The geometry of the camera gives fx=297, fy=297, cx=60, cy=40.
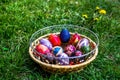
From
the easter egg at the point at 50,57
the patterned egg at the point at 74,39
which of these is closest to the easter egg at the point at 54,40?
the patterned egg at the point at 74,39

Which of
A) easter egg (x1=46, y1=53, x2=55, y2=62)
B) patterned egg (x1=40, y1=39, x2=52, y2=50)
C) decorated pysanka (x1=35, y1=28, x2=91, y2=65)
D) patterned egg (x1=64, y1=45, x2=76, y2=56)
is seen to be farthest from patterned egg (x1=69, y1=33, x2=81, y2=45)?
easter egg (x1=46, y1=53, x2=55, y2=62)

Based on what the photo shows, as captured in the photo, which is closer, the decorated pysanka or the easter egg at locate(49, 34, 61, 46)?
the decorated pysanka

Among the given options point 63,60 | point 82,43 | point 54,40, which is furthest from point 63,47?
point 63,60

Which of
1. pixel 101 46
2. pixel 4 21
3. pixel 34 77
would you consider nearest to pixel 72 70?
pixel 34 77

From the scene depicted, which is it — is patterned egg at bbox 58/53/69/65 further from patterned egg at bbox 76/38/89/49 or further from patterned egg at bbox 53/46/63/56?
patterned egg at bbox 76/38/89/49

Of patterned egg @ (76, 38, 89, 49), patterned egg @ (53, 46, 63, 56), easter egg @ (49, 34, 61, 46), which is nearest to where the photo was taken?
patterned egg @ (53, 46, 63, 56)

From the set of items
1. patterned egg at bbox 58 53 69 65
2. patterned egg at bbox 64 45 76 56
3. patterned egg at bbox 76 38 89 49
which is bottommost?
patterned egg at bbox 58 53 69 65
